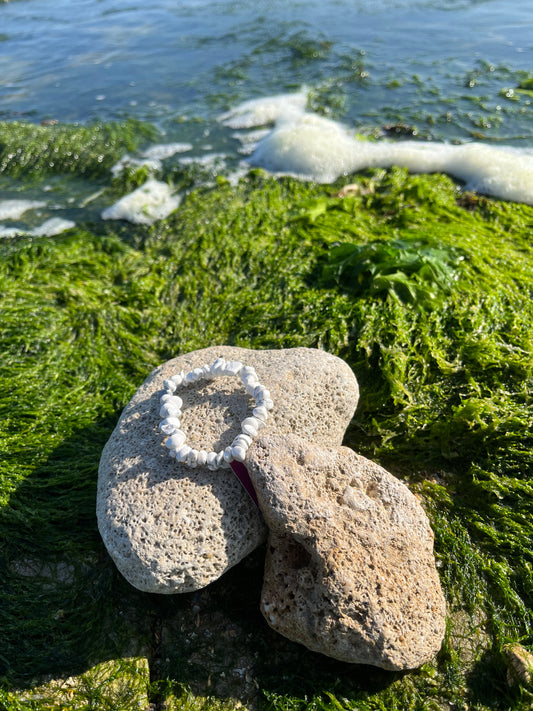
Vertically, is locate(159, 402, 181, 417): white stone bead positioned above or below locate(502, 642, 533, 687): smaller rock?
→ above

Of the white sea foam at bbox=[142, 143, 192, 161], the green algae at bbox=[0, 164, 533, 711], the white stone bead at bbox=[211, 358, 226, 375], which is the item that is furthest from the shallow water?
the white stone bead at bbox=[211, 358, 226, 375]

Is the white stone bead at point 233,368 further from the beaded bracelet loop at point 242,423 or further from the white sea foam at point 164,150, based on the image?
the white sea foam at point 164,150

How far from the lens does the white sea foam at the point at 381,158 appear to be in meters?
5.55

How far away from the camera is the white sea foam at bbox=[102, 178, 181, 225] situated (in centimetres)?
562

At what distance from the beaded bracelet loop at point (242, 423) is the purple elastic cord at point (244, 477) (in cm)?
3

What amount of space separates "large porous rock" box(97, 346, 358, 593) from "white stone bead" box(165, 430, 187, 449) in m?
0.09

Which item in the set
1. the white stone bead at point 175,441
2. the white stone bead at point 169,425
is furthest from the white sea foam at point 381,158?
the white stone bead at point 175,441

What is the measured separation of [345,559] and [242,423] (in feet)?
2.87

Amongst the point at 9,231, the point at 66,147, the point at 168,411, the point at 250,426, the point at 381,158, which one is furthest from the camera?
the point at 66,147

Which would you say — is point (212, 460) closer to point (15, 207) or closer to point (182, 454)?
point (182, 454)

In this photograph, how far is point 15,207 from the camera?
590cm

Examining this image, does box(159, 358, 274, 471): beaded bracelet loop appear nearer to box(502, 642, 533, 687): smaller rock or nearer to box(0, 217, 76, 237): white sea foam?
box(502, 642, 533, 687): smaller rock

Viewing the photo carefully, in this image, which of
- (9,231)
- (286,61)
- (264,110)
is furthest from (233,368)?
(286,61)

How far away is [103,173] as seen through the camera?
6.47 m
